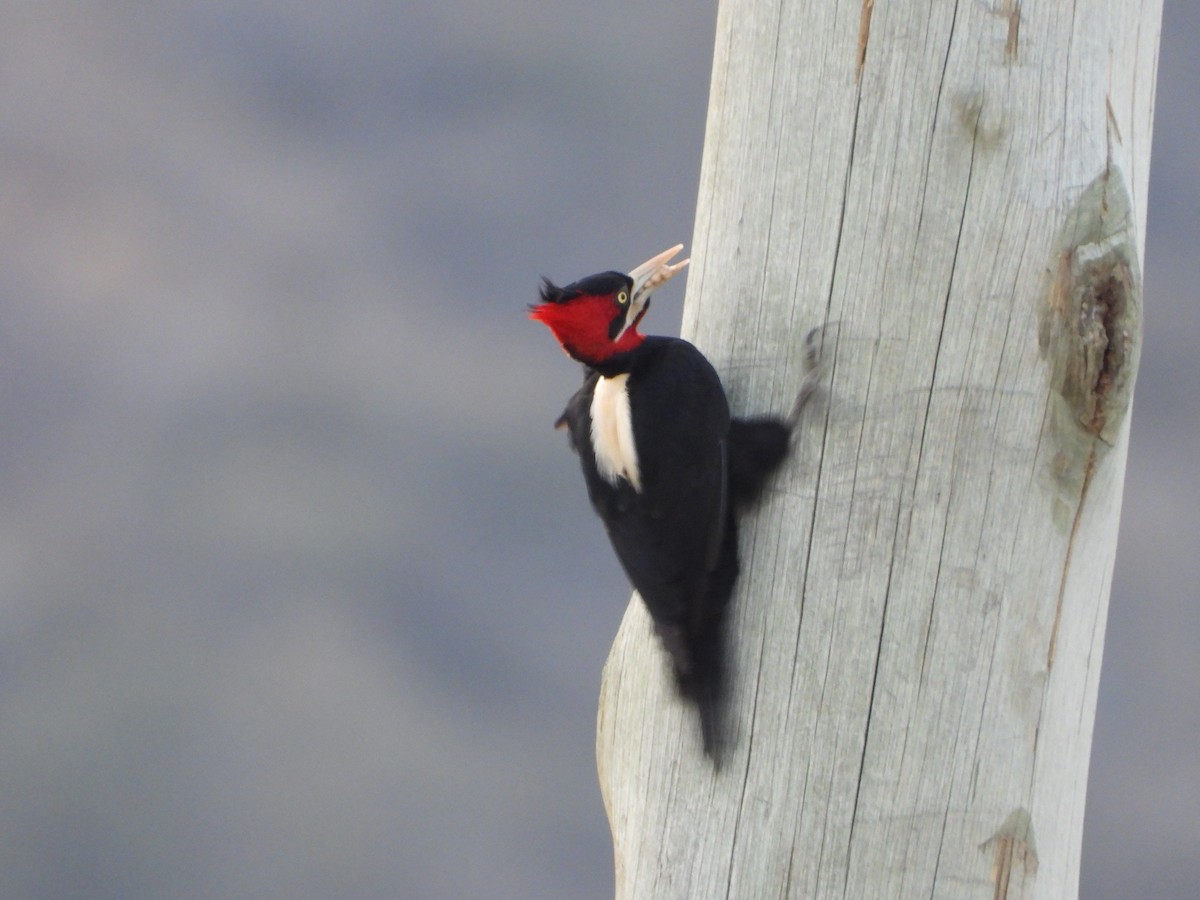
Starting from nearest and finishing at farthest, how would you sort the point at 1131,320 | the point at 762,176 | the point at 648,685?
the point at 1131,320 → the point at 762,176 → the point at 648,685

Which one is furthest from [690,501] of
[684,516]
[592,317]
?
[592,317]

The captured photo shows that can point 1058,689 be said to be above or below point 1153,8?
below

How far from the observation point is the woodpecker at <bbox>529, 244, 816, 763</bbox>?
1493 mm

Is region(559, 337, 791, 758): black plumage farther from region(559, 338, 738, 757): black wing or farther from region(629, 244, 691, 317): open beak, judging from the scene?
region(629, 244, 691, 317): open beak

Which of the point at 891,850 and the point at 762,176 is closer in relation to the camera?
the point at 891,850

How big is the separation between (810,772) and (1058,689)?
29cm

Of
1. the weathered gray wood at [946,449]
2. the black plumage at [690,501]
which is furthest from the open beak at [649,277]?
the weathered gray wood at [946,449]

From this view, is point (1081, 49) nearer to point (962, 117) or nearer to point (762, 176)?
point (962, 117)

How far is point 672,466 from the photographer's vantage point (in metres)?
1.56

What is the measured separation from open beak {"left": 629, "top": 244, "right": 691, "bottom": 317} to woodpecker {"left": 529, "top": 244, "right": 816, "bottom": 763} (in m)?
0.05

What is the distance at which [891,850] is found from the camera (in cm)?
136

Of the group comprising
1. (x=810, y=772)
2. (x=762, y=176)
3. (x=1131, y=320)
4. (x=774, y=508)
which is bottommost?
(x=810, y=772)

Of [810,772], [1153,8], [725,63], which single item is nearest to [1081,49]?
[1153,8]

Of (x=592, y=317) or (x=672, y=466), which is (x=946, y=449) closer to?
(x=672, y=466)
